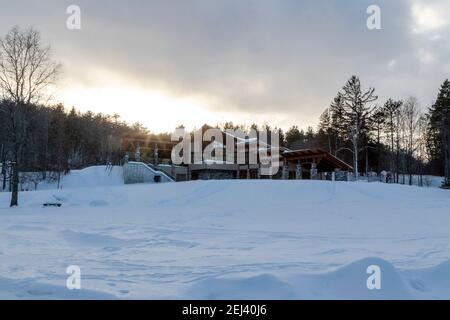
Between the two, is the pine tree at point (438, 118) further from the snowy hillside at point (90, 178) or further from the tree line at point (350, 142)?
the snowy hillside at point (90, 178)

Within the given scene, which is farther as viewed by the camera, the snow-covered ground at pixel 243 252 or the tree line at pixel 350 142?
the tree line at pixel 350 142

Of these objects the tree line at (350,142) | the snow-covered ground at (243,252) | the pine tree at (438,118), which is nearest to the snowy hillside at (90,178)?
the tree line at (350,142)

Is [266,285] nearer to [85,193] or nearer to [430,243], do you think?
[430,243]

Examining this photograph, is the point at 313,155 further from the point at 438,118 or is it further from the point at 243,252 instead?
the point at 438,118

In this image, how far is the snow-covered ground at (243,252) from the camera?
16.1 ft

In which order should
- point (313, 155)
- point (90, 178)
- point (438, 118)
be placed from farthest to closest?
point (438, 118) < point (90, 178) < point (313, 155)

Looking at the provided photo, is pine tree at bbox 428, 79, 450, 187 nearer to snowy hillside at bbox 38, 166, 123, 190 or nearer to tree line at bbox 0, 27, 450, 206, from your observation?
tree line at bbox 0, 27, 450, 206

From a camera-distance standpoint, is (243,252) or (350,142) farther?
(350,142)

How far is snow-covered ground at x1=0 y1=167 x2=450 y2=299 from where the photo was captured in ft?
16.1

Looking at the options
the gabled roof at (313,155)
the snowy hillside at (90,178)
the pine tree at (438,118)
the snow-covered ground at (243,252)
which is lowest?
the snow-covered ground at (243,252)

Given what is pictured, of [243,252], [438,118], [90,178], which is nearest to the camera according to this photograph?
[243,252]

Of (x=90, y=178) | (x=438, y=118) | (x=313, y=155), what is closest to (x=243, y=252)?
(x=313, y=155)

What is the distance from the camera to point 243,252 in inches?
327

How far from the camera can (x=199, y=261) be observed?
727 centimetres
